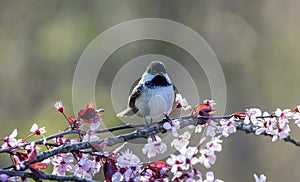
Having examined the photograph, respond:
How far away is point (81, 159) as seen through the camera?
1.87 meters

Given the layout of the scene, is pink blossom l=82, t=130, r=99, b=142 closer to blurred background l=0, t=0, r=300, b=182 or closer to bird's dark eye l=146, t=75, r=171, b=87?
bird's dark eye l=146, t=75, r=171, b=87

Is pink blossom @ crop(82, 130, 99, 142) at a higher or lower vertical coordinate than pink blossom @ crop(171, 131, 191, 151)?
higher

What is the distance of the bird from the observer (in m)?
2.91

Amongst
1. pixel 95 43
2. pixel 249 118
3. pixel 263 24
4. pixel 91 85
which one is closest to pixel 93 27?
pixel 95 43

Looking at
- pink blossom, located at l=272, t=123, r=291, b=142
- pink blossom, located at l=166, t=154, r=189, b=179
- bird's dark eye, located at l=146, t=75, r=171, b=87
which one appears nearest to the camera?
pink blossom, located at l=166, t=154, r=189, b=179

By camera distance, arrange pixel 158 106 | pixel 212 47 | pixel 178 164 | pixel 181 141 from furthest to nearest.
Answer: pixel 212 47 → pixel 158 106 → pixel 181 141 → pixel 178 164

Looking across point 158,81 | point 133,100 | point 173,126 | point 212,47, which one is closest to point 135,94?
point 133,100

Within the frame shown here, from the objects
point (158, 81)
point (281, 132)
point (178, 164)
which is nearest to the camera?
point (178, 164)

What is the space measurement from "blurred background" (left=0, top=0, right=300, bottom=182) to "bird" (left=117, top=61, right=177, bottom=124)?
15.8 feet

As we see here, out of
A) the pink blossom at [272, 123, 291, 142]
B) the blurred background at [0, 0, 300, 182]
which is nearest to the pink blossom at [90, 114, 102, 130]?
the pink blossom at [272, 123, 291, 142]

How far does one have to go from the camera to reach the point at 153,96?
2.96 m

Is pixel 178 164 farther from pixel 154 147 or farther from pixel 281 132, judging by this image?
pixel 281 132

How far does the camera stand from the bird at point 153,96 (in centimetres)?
291

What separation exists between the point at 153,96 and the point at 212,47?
7069 millimetres
